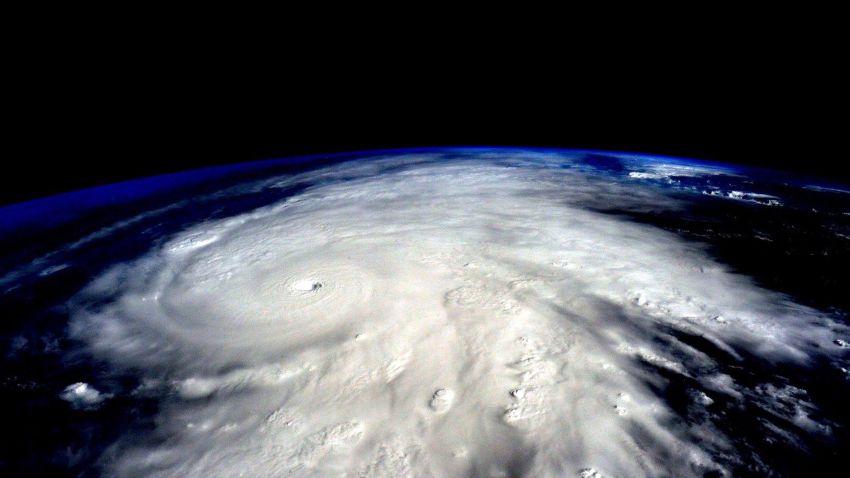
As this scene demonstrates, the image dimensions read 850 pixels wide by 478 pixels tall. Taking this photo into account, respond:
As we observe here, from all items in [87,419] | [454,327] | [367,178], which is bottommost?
[87,419]

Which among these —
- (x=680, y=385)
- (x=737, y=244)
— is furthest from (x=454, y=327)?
(x=737, y=244)

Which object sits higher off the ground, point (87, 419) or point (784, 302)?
point (784, 302)

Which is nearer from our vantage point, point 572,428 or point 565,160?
point 572,428

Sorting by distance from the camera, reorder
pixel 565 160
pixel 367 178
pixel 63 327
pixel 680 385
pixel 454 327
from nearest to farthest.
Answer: pixel 680 385
pixel 454 327
pixel 63 327
pixel 367 178
pixel 565 160

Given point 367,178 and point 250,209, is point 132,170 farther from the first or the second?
point 367,178

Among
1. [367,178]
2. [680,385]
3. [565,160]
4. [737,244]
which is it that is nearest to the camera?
[680,385]

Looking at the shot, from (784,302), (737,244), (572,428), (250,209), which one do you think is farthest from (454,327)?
(250,209)
